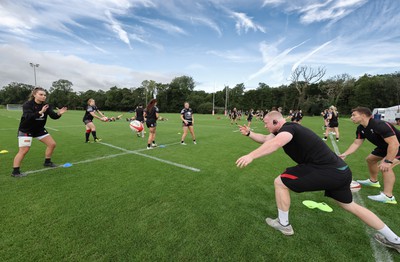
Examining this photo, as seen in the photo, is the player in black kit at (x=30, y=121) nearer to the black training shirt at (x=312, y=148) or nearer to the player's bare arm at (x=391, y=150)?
the black training shirt at (x=312, y=148)

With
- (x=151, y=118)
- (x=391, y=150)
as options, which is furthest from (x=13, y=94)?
(x=391, y=150)

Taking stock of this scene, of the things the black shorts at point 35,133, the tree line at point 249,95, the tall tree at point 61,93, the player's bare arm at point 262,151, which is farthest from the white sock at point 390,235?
the tall tree at point 61,93

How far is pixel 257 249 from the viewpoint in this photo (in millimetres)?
2662

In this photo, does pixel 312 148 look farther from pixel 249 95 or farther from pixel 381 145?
pixel 249 95

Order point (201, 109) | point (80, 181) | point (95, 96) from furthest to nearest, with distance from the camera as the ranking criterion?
point (95, 96), point (201, 109), point (80, 181)

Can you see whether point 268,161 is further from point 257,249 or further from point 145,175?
point 257,249

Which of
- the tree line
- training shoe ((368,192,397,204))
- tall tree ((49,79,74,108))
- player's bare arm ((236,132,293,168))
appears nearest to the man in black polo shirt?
training shoe ((368,192,397,204))

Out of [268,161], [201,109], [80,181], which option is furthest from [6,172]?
[201,109]

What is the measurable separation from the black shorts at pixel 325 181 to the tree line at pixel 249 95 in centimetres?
5800

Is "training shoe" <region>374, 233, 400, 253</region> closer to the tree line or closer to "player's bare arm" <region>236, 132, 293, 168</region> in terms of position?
"player's bare arm" <region>236, 132, 293, 168</region>

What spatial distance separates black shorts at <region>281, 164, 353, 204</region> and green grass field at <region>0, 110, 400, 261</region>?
0.78 meters

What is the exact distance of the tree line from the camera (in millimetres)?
60906

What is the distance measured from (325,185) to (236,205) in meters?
1.74

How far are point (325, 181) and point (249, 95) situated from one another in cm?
8794
